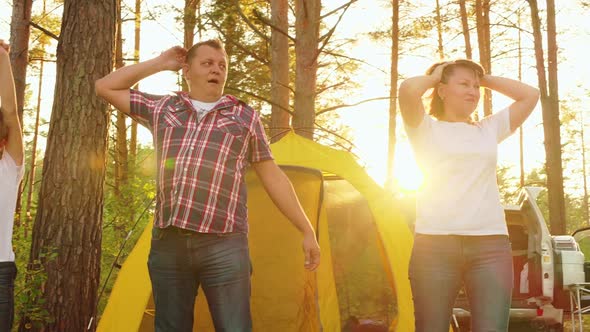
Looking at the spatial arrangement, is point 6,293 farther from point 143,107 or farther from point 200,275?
point 143,107

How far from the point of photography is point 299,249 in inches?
229

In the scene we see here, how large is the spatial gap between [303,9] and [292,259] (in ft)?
13.6

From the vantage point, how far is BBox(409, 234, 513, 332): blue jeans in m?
3.18

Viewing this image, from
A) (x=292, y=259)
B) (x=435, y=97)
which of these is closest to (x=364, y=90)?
(x=292, y=259)

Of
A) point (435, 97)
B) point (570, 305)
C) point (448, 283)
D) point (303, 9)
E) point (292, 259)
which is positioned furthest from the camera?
point (303, 9)

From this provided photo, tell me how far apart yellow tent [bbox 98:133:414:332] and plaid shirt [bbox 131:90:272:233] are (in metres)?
2.16

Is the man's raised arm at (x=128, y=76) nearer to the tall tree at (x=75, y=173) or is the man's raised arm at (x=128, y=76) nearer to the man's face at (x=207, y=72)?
the man's face at (x=207, y=72)

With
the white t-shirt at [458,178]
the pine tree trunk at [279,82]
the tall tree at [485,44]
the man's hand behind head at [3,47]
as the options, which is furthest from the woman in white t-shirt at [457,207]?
the tall tree at [485,44]

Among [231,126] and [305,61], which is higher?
[305,61]

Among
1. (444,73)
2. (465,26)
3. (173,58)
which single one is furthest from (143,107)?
(465,26)

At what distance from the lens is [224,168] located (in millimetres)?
3006

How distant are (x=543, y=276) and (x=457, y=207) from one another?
173 inches

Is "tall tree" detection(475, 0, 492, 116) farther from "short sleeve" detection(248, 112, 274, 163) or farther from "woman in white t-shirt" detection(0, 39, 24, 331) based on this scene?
"woman in white t-shirt" detection(0, 39, 24, 331)

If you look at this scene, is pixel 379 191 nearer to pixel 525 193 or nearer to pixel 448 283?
pixel 448 283
